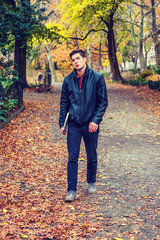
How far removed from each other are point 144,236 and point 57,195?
1.91 meters

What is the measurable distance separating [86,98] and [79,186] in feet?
5.77

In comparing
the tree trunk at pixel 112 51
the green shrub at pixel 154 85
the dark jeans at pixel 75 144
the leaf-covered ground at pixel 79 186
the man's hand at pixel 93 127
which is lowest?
the leaf-covered ground at pixel 79 186

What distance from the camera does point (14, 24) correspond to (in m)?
14.7

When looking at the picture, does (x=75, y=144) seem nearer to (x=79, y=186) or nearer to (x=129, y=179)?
(x=79, y=186)

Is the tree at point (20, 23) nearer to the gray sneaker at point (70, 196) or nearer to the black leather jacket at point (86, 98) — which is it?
the black leather jacket at point (86, 98)

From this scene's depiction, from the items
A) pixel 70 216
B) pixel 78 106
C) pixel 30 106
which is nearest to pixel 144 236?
pixel 70 216

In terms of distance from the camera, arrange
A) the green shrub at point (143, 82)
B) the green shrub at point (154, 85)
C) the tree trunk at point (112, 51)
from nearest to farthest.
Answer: the green shrub at point (154, 85)
the green shrub at point (143, 82)
the tree trunk at point (112, 51)

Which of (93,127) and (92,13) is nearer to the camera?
(93,127)

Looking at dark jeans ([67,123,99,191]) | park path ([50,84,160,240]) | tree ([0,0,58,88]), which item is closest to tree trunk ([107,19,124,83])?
tree ([0,0,58,88])

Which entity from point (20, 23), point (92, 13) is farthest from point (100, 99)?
point (92, 13)

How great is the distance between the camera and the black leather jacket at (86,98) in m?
4.66

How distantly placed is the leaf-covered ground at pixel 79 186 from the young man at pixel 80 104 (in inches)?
21.0

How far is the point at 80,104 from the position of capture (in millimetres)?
4660

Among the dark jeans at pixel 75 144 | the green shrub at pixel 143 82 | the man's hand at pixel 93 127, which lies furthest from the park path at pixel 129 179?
the green shrub at pixel 143 82
